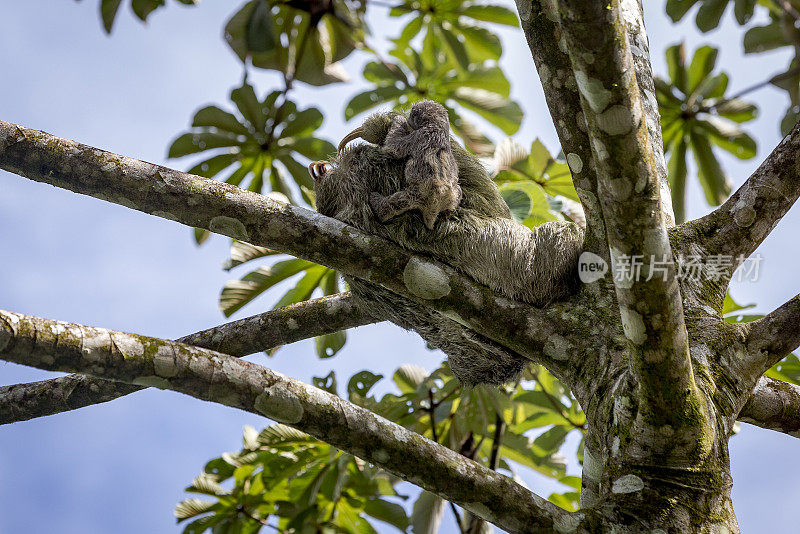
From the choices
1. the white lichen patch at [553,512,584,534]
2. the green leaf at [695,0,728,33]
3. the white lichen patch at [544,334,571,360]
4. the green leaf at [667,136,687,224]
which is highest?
the green leaf at [695,0,728,33]

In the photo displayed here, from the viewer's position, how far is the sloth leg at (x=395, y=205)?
10.4ft

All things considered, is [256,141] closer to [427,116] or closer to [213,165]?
[213,165]

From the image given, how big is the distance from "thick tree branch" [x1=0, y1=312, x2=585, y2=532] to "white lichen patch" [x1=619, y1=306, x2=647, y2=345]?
26.0 inches

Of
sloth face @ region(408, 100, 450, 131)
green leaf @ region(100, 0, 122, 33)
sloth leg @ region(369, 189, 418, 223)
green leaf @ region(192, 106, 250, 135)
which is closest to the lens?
sloth leg @ region(369, 189, 418, 223)

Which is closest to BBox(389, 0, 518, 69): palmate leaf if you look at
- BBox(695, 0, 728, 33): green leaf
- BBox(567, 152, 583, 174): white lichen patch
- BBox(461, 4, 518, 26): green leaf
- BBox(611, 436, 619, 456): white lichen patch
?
BBox(461, 4, 518, 26): green leaf

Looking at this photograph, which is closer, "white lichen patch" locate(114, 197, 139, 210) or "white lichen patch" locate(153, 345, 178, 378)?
"white lichen patch" locate(153, 345, 178, 378)

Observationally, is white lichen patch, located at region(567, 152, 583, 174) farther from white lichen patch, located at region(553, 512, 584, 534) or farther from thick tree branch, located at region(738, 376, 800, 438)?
white lichen patch, located at region(553, 512, 584, 534)

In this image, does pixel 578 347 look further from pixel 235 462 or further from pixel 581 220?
pixel 235 462

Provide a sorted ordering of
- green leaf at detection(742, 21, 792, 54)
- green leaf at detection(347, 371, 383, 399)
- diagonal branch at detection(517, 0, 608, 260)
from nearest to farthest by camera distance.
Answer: diagonal branch at detection(517, 0, 608, 260) → green leaf at detection(347, 371, 383, 399) → green leaf at detection(742, 21, 792, 54)

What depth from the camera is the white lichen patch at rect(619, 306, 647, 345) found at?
2.14 metres

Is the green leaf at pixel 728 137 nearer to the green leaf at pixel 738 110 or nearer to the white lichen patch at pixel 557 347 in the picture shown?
the green leaf at pixel 738 110

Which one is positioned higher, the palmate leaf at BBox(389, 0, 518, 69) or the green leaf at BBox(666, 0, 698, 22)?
the green leaf at BBox(666, 0, 698, 22)

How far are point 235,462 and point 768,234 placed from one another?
4701mm

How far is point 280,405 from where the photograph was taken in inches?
88.0
